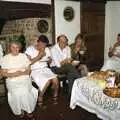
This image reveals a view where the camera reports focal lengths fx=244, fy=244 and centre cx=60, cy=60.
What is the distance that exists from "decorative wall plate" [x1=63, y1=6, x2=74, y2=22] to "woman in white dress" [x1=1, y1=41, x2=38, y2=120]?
2255 millimetres

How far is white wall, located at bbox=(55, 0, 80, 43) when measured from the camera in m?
5.27

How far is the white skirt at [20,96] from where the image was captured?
335 centimetres

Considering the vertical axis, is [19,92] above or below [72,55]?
below

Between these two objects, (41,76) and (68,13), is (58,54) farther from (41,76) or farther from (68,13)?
(68,13)

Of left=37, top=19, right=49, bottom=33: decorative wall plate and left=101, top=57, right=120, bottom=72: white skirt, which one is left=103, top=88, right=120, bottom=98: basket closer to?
left=101, top=57, right=120, bottom=72: white skirt

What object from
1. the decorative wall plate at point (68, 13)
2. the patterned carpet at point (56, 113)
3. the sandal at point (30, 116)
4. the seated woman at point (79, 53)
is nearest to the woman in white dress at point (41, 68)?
the patterned carpet at point (56, 113)

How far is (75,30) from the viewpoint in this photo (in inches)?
223

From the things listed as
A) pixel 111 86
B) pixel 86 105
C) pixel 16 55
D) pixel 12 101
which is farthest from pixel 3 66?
pixel 111 86

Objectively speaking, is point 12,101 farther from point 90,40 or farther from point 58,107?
point 90,40

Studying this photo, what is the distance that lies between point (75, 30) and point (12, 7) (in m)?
1.73

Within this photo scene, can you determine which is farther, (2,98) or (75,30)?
(75,30)

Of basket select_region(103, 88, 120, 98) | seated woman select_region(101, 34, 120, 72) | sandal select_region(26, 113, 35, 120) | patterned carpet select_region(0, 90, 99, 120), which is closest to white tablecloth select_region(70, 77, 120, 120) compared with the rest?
basket select_region(103, 88, 120, 98)

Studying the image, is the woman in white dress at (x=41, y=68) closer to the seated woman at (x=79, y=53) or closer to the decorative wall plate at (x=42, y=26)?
the seated woman at (x=79, y=53)

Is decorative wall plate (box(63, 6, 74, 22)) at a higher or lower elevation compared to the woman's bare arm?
higher
